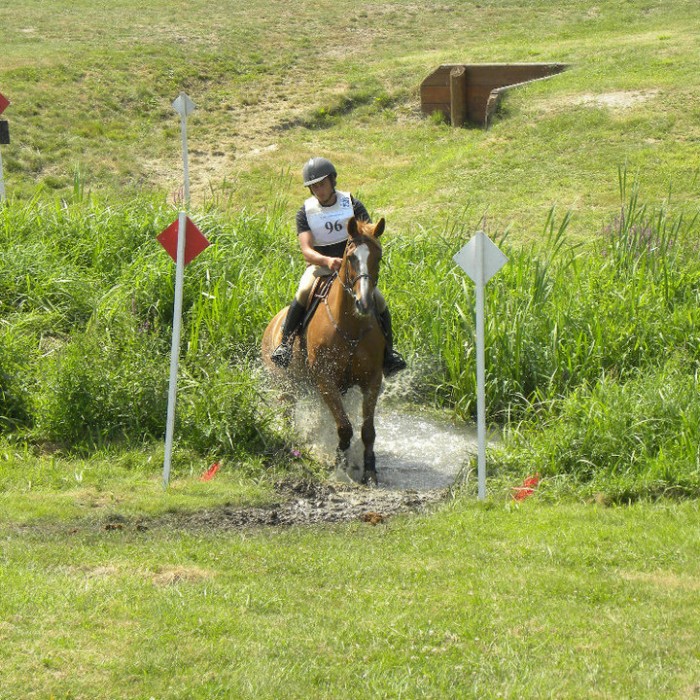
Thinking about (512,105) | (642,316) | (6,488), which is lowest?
(6,488)

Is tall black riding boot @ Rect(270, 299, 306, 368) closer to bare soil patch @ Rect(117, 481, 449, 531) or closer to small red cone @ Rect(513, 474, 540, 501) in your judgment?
bare soil patch @ Rect(117, 481, 449, 531)

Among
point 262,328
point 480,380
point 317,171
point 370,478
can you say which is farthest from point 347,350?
point 262,328

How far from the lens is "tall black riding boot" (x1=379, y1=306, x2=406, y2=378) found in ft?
37.0

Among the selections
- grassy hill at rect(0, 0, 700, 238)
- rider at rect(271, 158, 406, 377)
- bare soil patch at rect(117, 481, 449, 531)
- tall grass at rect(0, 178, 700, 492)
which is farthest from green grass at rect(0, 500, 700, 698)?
grassy hill at rect(0, 0, 700, 238)

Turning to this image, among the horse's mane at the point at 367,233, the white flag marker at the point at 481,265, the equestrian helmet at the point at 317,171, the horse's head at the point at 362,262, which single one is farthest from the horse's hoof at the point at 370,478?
the equestrian helmet at the point at 317,171

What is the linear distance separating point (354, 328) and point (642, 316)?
365 centimetres

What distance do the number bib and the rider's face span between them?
0.16 feet

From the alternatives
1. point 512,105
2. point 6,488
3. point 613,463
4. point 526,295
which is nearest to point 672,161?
point 512,105

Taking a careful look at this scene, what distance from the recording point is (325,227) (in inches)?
442

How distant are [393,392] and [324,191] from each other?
2729 mm

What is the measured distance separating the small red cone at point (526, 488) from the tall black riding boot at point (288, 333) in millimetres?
2555

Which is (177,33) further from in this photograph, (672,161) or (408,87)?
(672,161)

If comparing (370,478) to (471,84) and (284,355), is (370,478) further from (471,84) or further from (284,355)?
(471,84)

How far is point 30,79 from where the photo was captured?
26.5 metres
